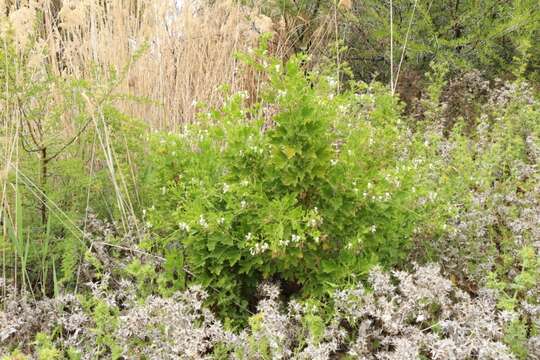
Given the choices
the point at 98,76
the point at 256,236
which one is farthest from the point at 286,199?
the point at 98,76

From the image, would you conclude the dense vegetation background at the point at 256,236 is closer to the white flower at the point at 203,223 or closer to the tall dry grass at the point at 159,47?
the white flower at the point at 203,223

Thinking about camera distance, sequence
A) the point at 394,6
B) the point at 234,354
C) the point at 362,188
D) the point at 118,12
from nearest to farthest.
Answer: the point at 234,354, the point at 362,188, the point at 118,12, the point at 394,6

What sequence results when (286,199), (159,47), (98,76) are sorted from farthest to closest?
1. (159,47)
2. (98,76)
3. (286,199)

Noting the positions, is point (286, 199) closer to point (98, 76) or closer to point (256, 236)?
point (256, 236)

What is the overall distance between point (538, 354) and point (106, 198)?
194 centimetres

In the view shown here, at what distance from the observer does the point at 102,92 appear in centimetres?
249

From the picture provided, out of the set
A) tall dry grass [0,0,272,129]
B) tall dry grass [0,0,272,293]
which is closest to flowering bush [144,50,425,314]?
tall dry grass [0,0,272,293]

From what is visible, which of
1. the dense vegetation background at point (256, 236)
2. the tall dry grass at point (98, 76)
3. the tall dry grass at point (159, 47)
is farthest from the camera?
the tall dry grass at point (159, 47)

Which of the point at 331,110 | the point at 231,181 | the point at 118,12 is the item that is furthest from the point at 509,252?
the point at 118,12

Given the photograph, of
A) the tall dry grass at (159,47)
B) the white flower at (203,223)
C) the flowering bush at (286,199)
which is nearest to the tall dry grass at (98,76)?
the tall dry grass at (159,47)

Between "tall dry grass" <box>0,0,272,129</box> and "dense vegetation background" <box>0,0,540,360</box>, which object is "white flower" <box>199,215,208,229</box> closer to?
"dense vegetation background" <box>0,0,540,360</box>

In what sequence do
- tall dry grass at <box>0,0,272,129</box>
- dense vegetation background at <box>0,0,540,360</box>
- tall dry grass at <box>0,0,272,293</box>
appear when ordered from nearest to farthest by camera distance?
dense vegetation background at <box>0,0,540,360</box>
tall dry grass at <box>0,0,272,293</box>
tall dry grass at <box>0,0,272,129</box>

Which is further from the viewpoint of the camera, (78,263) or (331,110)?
(78,263)

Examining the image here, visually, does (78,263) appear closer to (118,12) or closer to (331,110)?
(331,110)
